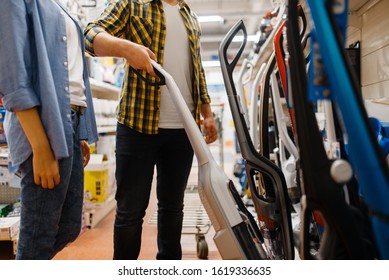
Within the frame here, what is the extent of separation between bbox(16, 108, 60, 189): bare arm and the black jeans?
0.36 metres

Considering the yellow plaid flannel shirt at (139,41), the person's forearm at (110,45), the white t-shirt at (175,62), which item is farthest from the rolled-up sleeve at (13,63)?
the white t-shirt at (175,62)

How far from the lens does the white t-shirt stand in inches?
47.1

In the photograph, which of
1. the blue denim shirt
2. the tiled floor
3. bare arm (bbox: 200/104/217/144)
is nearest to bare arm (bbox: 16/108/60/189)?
the blue denim shirt

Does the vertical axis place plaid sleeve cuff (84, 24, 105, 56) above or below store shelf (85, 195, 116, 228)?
above

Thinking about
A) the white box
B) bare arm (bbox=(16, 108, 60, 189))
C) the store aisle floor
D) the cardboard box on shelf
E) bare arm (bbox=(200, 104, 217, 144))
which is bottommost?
the store aisle floor

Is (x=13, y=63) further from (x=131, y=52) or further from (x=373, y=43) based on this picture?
(x=373, y=43)

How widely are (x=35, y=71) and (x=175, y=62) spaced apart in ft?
1.78

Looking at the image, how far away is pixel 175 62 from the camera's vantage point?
1215mm

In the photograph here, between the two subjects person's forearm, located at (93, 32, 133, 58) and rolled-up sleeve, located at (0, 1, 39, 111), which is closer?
rolled-up sleeve, located at (0, 1, 39, 111)

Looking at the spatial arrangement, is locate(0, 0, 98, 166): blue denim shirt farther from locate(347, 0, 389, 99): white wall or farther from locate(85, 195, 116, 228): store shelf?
locate(85, 195, 116, 228): store shelf

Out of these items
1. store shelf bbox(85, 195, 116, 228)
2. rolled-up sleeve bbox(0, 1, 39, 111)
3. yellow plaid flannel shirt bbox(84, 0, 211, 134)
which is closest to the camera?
rolled-up sleeve bbox(0, 1, 39, 111)

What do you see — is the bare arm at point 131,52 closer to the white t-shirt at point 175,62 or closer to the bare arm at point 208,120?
the white t-shirt at point 175,62

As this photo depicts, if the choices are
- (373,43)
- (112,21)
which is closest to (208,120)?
(112,21)
